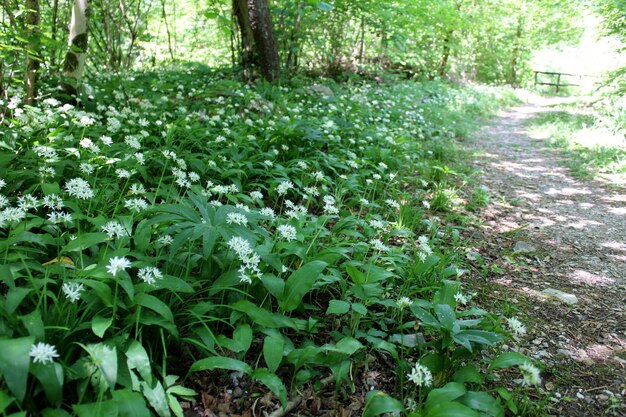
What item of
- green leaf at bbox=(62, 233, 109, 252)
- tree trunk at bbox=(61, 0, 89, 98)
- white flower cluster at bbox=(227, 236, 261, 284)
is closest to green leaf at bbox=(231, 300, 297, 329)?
white flower cluster at bbox=(227, 236, 261, 284)

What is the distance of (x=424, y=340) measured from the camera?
2.29 meters

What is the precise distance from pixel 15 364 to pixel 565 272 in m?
3.68

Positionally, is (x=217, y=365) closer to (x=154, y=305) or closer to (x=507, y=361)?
(x=154, y=305)

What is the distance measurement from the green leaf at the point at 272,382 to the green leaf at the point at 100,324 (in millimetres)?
598

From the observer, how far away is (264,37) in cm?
725

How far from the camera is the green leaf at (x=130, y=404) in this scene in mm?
1317

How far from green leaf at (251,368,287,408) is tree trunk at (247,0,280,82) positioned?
6612 millimetres

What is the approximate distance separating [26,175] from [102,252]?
1211 millimetres

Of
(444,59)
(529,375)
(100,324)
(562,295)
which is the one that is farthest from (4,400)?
(444,59)

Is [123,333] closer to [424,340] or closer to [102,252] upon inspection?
[102,252]

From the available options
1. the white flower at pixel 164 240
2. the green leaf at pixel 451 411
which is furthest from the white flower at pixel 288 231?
the green leaf at pixel 451 411

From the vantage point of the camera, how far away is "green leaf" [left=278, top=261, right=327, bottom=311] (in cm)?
201

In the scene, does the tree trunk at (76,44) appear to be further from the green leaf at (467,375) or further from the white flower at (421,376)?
the green leaf at (467,375)

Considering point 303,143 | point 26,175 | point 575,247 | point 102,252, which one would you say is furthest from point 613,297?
point 26,175
